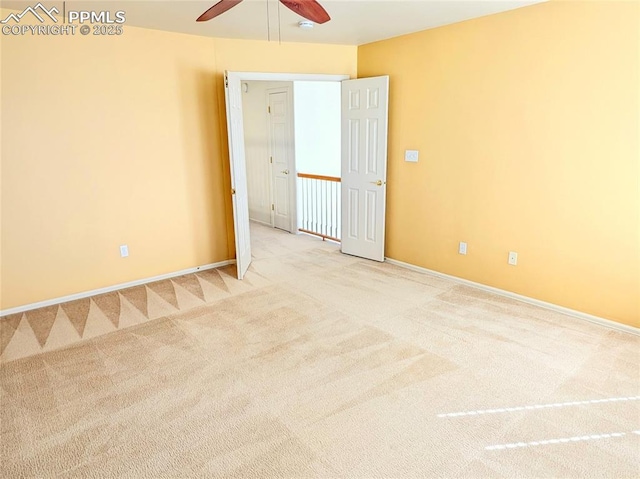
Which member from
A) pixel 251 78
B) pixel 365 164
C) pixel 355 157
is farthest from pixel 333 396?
pixel 251 78

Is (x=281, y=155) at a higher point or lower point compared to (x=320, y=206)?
higher

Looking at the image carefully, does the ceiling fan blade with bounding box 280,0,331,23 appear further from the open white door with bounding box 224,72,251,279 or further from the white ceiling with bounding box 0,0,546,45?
the open white door with bounding box 224,72,251,279

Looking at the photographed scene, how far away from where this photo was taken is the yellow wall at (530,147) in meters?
2.84

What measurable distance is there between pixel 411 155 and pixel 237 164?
183 cm

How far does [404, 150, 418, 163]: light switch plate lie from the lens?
4.19 meters

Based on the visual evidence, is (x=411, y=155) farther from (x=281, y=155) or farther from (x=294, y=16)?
(x=281, y=155)

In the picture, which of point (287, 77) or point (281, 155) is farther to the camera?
point (281, 155)

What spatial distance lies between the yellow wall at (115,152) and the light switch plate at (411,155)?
124 cm

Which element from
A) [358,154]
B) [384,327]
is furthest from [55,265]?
[358,154]

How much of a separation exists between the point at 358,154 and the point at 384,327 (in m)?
2.26

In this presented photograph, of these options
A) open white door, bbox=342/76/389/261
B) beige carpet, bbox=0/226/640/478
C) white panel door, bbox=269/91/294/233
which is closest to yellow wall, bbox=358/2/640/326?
open white door, bbox=342/76/389/261

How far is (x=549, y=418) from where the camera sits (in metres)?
2.11

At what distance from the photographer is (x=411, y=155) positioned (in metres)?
4.23

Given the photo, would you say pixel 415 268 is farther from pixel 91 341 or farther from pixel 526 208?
pixel 91 341
